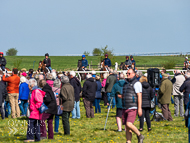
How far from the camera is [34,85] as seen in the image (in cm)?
976

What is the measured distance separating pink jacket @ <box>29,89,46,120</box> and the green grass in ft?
3.33

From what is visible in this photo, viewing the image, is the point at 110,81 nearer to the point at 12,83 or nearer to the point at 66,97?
the point at 12,83

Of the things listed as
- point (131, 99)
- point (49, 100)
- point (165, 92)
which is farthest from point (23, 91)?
point (131, 99)

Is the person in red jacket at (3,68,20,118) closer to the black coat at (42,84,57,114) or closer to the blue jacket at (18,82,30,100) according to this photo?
the blue jacket at (18,82,30,100)

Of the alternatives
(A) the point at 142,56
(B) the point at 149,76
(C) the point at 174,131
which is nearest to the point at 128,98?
(C) the point at 174,131

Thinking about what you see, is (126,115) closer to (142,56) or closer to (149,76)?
(149,76)

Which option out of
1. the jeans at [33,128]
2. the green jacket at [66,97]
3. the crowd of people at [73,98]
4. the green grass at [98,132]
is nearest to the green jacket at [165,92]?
the crowd of people at [73,98]

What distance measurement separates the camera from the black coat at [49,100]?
33.2 feet

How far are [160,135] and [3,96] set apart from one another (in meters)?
6.00

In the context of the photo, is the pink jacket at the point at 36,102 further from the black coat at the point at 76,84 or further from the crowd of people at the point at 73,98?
the black coat at the point at 76,84

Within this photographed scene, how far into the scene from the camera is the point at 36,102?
31.6 ft

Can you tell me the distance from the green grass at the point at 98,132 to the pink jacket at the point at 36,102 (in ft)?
3.33

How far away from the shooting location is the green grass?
1078 centimetres

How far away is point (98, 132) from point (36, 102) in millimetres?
3277
